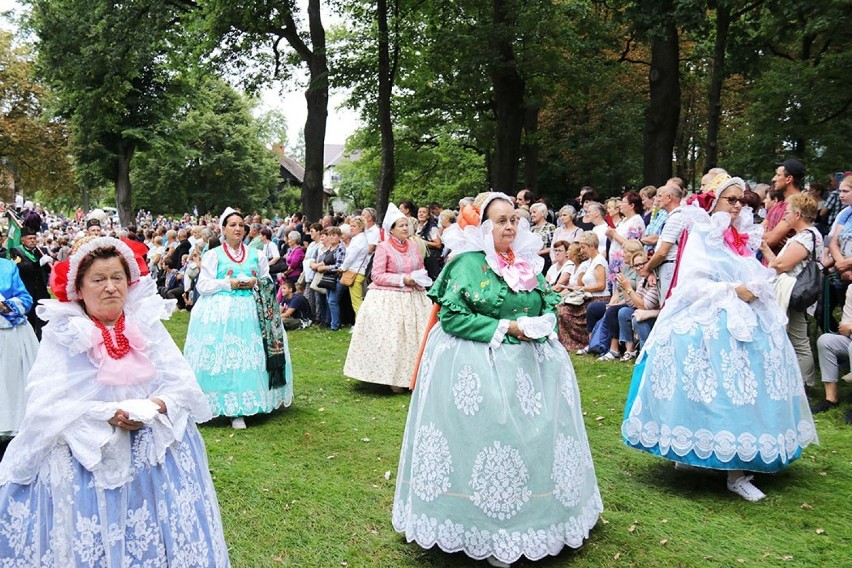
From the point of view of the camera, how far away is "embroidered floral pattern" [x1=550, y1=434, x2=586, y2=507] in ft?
14.3

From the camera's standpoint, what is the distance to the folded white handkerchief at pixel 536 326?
436 centimetres

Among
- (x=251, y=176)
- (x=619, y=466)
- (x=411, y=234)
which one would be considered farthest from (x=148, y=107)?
(x=619, y=466)

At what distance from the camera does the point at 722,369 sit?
17.2ft

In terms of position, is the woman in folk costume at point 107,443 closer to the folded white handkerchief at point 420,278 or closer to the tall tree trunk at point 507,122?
the folded white handkerchief at point 420,278

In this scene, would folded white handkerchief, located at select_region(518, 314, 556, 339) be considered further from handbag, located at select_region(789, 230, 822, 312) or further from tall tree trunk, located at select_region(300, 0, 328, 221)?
tall tree trunk, located at select_region(300, 0, 328, 221)

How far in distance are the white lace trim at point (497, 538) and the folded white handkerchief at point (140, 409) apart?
69.0 inches

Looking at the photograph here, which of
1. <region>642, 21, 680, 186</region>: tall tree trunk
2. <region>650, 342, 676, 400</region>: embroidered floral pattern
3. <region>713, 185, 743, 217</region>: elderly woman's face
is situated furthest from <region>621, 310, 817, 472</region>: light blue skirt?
<region>642, 21, 680, 186</region>: tall tree trunk

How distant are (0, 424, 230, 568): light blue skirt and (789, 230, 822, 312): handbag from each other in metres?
6.20

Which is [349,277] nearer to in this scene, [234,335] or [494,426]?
[234,335]

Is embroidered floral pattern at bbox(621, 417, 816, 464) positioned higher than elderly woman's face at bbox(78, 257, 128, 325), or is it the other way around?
elderly woman's face at bbox(78, 257, 128, 325)

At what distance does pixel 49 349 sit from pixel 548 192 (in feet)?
87.7

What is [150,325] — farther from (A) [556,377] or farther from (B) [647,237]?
(B) [647,237]

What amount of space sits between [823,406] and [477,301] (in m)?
4.85

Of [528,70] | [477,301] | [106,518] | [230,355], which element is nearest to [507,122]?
[528,70]
